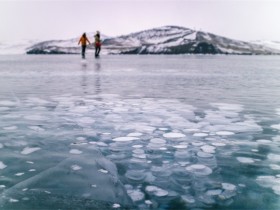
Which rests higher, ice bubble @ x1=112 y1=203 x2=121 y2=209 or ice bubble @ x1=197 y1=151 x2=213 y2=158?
ice bubble @ x1=197 y1=151 x2=213 y2=158

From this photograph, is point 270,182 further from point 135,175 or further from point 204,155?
point 135,175

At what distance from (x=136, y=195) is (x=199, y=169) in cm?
101

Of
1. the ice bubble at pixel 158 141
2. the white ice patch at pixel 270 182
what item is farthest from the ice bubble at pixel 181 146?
the white ice patch at pixel 270 182

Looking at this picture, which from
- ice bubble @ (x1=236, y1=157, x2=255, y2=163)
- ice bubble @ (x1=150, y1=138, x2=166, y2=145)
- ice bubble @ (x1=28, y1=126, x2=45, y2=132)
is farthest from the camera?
ice bubble @ (x1=28, y1=126, x2=45, y2=132)

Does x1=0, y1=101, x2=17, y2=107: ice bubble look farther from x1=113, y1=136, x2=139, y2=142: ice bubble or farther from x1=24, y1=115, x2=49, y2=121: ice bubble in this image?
x1=113, y1=136, x2=139, y2=142: ice bubble

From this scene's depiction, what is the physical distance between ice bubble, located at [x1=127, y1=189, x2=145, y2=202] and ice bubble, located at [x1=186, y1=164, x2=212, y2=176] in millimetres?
823

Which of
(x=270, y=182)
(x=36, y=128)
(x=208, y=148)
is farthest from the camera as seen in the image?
(x=36, y=128)

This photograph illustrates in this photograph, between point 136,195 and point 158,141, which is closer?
point 136,195

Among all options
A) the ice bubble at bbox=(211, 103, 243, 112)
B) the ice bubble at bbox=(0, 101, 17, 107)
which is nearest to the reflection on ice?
the ice bubble at bbox=(211, 103, 243, 112)

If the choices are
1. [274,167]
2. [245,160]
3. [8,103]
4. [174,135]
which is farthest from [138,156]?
[8,103]

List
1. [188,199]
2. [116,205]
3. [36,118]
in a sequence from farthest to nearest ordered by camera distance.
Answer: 1. [36,118]
2. [188,199]
3. [116,205]

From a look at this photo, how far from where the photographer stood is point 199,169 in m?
3.81

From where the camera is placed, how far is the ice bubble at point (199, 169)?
369 cm

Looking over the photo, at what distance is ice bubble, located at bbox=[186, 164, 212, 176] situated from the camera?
145 inches
